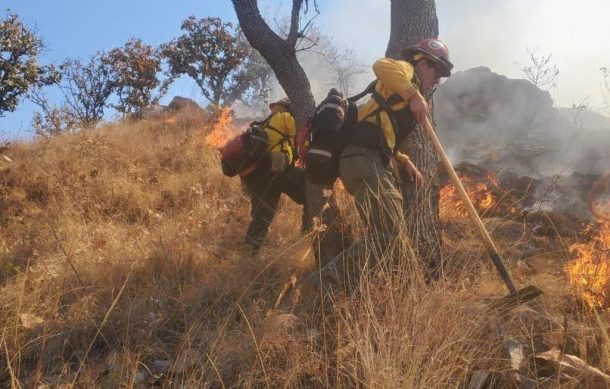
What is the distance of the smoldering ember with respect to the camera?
2664 millimetres

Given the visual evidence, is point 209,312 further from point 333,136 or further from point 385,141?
point 385,141

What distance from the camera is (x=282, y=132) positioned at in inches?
202

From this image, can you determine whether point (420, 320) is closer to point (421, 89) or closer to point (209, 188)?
point (421, 89)

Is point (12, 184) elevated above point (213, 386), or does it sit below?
above

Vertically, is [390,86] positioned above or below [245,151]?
above

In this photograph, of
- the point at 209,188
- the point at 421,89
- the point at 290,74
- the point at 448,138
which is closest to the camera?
the point at 421,89

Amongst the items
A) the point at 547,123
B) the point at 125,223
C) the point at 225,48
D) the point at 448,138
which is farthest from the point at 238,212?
the point at 547,123

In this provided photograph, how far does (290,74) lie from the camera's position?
5027 mm

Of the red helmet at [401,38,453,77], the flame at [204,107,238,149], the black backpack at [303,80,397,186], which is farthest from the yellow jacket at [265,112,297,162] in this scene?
the flame at [204,107,238,149]

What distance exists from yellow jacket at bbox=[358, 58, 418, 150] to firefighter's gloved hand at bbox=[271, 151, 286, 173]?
1.24m

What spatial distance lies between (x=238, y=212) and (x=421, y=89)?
3034 millimetres

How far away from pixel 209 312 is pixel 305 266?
1.06m

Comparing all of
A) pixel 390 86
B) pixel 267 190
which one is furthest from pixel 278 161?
pixel 390 86

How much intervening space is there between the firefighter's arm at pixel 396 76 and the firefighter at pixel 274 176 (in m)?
1.51
